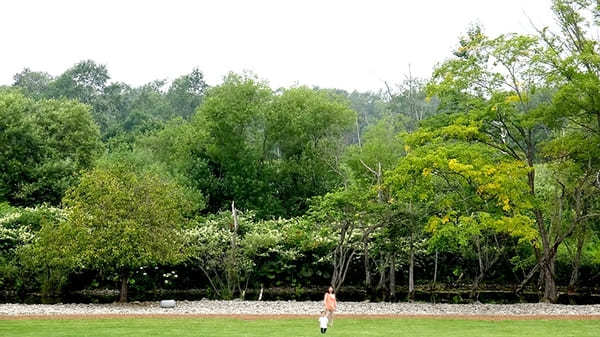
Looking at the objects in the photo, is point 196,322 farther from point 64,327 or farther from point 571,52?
point 571,52

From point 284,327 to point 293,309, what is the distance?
6786 mm

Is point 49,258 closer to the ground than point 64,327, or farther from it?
farther from it

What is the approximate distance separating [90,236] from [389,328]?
15.4 metres

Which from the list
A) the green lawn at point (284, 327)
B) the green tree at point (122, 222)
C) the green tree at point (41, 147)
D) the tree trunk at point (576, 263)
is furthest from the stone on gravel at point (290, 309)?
the green tree at point (41, 147)

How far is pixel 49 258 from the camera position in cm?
3141

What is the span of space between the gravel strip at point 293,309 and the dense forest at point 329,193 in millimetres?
2369

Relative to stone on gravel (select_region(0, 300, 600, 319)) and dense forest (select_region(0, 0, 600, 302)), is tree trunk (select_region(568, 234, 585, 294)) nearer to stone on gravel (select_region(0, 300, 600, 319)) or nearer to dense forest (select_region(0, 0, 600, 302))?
dense forest (select_region(0, 0, 600, 302))

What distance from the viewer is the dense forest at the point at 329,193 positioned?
29.5m

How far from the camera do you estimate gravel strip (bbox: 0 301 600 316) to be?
89.5 ft

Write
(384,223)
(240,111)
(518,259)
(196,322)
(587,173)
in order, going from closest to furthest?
(196,322) → (587,173) → (384,223) → (518,259) → (240,111)

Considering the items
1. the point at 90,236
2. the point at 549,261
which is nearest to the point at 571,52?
the point at 549,261

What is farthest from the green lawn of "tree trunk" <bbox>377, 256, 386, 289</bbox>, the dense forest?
"tree trunk" <bbox>377, 256, 386, 289</bbox>

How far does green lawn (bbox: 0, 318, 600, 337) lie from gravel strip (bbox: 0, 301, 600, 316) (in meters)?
2.80

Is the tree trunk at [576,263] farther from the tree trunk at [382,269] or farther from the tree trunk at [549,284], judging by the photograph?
the tree trunk at [382,269]
